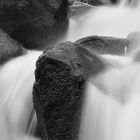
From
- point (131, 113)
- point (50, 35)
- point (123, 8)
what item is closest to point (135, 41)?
point (50, 35)

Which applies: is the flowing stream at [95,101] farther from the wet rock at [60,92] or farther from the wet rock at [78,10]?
the wet rock at [78,10]

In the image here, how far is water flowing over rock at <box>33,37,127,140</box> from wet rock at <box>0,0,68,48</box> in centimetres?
290

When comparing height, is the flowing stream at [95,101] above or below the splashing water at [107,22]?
above

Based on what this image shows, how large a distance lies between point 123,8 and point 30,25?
398cm

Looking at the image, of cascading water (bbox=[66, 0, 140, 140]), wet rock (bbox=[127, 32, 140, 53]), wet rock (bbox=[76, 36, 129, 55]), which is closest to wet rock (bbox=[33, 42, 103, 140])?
cascading water (bbox=[66, 0, 140, 140])

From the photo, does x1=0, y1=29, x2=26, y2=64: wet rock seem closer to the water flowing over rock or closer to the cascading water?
the cascading water

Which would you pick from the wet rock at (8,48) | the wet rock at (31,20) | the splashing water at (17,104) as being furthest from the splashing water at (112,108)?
the wet rock at (31,20)

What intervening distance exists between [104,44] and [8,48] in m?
1.61

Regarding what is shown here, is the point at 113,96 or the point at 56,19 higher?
the point at 113,96

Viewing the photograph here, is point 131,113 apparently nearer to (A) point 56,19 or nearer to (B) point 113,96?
(B) point 113,96

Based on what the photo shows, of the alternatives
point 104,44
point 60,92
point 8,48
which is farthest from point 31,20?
point 60,92

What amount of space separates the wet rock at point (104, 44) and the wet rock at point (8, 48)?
126 centimetres

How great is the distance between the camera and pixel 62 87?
4391 millimetres

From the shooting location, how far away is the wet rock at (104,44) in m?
6.02
